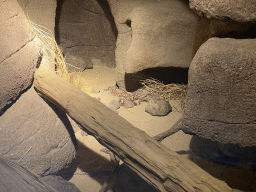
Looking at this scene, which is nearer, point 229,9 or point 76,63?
point 229,9

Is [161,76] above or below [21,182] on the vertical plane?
below

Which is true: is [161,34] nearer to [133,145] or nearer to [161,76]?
[161,76]

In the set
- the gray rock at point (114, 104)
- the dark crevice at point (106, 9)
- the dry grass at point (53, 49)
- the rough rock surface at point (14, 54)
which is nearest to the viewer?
the rough rock surface at point (14, 54)

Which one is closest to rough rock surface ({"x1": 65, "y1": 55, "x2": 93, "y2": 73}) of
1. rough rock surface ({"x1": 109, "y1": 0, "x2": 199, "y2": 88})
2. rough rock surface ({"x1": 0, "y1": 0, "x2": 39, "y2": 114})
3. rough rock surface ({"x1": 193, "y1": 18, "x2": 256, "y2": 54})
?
rough rock surface ({"x1": 109, "y1": 0, "x2": 199, "y2": 88})

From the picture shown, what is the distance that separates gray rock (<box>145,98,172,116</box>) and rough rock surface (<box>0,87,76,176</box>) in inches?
49.5

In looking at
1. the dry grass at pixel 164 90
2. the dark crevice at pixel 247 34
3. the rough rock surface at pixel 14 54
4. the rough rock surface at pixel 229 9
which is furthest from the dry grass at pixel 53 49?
the dark crevice at pixel 247 34

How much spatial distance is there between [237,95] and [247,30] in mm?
419

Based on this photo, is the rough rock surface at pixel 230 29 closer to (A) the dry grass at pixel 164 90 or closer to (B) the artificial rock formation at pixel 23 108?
(B) the artificial rock formation at pixel 23 108

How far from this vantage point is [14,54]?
1.43 m

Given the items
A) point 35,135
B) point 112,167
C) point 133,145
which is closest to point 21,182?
point 35,135

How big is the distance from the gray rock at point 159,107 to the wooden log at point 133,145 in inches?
59.9

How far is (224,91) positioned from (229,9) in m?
0.42

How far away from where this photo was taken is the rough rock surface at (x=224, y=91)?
1.04m

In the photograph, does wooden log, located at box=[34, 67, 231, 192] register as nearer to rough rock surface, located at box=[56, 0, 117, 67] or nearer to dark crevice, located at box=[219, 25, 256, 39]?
dark crevice, located at box=[219, 25, 256, 39]
